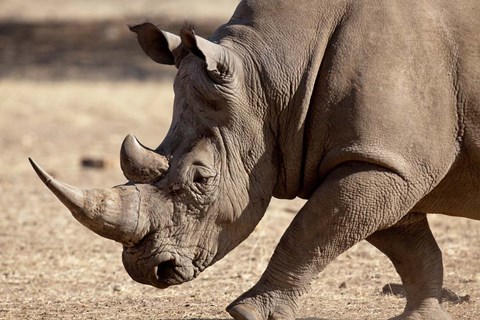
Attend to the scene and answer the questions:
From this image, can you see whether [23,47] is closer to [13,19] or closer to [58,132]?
[13,19]

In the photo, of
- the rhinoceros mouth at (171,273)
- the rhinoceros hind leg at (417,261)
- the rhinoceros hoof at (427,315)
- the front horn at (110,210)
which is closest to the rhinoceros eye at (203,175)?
the front horn at (110,210)

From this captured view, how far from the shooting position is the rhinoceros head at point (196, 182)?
235 inches

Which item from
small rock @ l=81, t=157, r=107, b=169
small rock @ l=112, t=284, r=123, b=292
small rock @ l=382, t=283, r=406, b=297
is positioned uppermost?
small rock @ l=382, t=283, r=406, b=297

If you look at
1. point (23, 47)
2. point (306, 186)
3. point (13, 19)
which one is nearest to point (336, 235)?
point (306, 186)

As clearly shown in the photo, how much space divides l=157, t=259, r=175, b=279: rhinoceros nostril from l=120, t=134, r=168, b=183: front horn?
1.38 feet

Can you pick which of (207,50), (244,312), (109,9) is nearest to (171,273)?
(244,312)

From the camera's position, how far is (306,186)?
6.10 m

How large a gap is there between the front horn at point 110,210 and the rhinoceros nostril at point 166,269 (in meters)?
0.20

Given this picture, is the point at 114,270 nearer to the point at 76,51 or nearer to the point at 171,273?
the point at 171,273

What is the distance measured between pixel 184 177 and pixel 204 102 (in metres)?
0.38

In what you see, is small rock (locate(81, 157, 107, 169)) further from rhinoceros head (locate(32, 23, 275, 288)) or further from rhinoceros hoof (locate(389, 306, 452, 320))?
rhinoceros head (locate(32, 23, 275, 288))

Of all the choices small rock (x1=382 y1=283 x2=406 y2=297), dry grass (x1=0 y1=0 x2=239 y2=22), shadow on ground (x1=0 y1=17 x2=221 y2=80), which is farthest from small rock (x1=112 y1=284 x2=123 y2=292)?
dry grass (x1=0 y1=0 x2=239 y2=22)

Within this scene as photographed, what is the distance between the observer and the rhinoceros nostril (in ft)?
19.9

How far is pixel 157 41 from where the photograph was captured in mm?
6383
